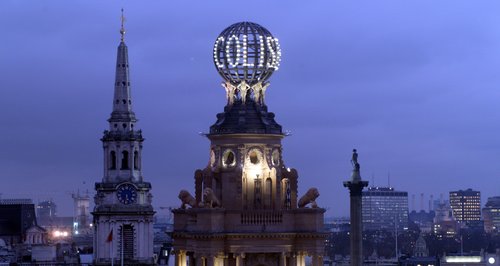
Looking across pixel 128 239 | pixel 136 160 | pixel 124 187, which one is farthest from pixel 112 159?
pixel 128 239

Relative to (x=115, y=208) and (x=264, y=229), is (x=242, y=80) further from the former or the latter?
(x=115, y=208)

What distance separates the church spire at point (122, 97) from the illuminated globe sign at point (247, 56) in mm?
103062

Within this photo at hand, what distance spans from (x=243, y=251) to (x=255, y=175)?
2048mm

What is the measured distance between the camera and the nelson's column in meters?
45.8

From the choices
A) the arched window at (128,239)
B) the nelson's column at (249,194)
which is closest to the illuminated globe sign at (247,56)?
the nelson's column at (249,194)

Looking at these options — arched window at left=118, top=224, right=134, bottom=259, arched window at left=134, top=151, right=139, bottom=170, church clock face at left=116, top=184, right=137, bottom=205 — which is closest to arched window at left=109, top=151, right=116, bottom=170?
arched window at left=134, top=151, right=139, bottom=170

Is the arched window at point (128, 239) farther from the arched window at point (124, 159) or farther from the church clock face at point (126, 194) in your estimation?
the arched window at point (124, 159)

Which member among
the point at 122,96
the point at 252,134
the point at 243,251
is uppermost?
the point at 122,96

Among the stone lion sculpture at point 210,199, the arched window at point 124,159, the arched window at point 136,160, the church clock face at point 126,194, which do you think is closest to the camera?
the stone lion sculpture at point 210,199

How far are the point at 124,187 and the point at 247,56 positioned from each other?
345ft

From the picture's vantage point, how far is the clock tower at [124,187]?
494 ft

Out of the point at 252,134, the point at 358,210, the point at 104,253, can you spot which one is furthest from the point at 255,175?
the point at 104,253

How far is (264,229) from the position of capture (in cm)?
4603

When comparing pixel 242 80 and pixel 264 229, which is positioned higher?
pixel 242 80
